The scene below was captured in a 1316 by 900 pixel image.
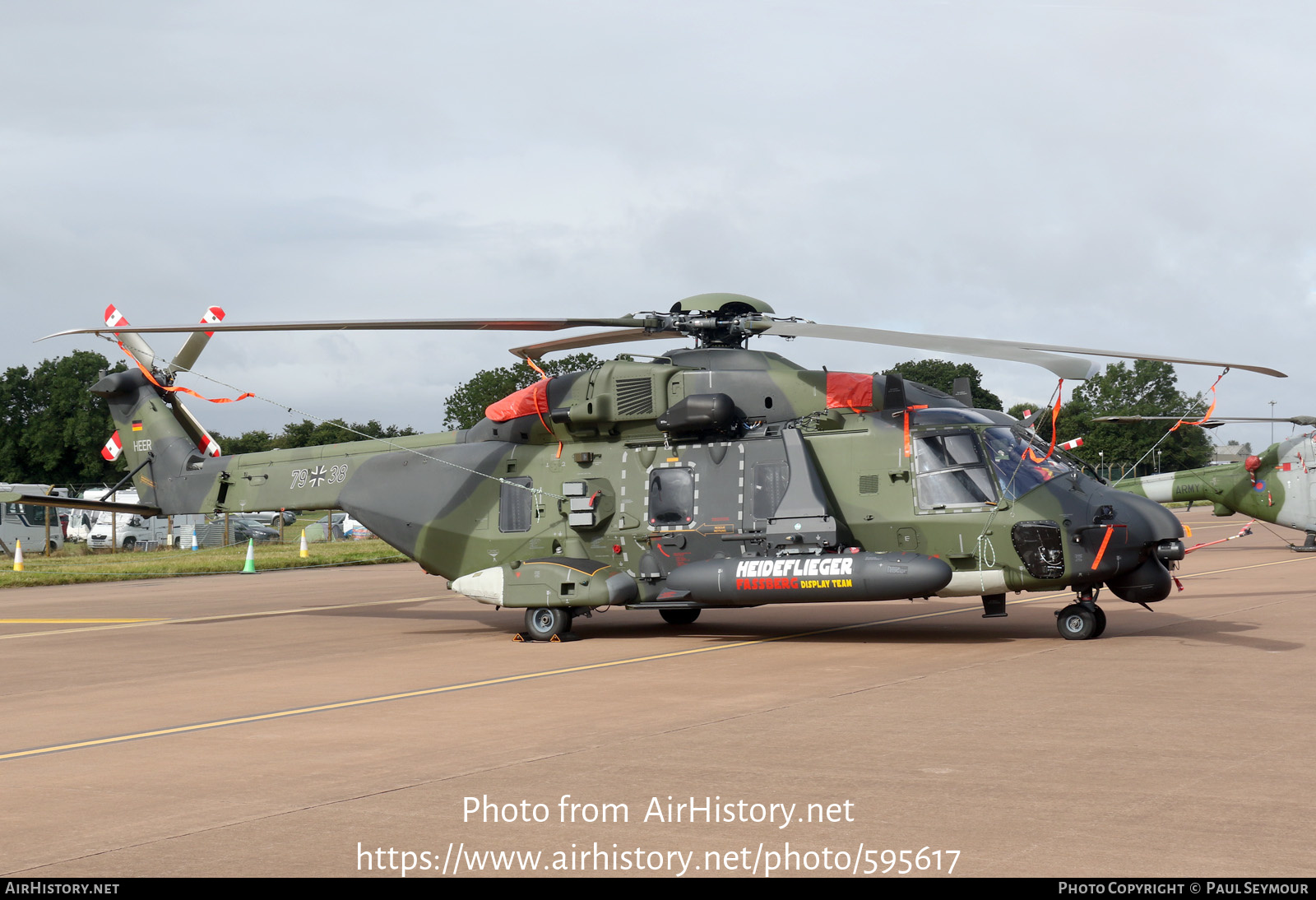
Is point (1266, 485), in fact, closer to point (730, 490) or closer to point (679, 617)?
point (679, 617)

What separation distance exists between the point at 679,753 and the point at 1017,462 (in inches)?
308

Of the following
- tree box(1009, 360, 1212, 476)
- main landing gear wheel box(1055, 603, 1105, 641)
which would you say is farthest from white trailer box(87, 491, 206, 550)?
tree box(1009, 360, 1212, 476)

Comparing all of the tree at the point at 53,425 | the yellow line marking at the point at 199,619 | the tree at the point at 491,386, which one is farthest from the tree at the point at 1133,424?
the tree at the point at 53,425

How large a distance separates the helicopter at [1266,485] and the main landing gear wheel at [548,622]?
20.4 metres

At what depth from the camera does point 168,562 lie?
36.2 meters

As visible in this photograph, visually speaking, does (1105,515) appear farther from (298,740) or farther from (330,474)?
(330,474)

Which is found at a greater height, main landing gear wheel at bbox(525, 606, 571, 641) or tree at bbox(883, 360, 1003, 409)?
tree at bbox(883, 360, 1003, 409)

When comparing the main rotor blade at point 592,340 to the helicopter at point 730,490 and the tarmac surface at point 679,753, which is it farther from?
the tarmac surface at point 679,753

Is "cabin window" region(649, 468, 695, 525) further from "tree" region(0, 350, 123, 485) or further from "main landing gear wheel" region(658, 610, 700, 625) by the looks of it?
"tree" region(0, 350, 123, 485)

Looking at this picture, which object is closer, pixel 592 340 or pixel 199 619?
pixel 592 340

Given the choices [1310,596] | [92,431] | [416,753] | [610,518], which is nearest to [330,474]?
[610,518]

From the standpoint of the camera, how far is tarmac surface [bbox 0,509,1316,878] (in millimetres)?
5543

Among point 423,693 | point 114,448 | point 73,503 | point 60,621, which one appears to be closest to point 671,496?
point 423,693

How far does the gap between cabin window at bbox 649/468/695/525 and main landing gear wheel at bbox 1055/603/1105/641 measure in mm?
4877
